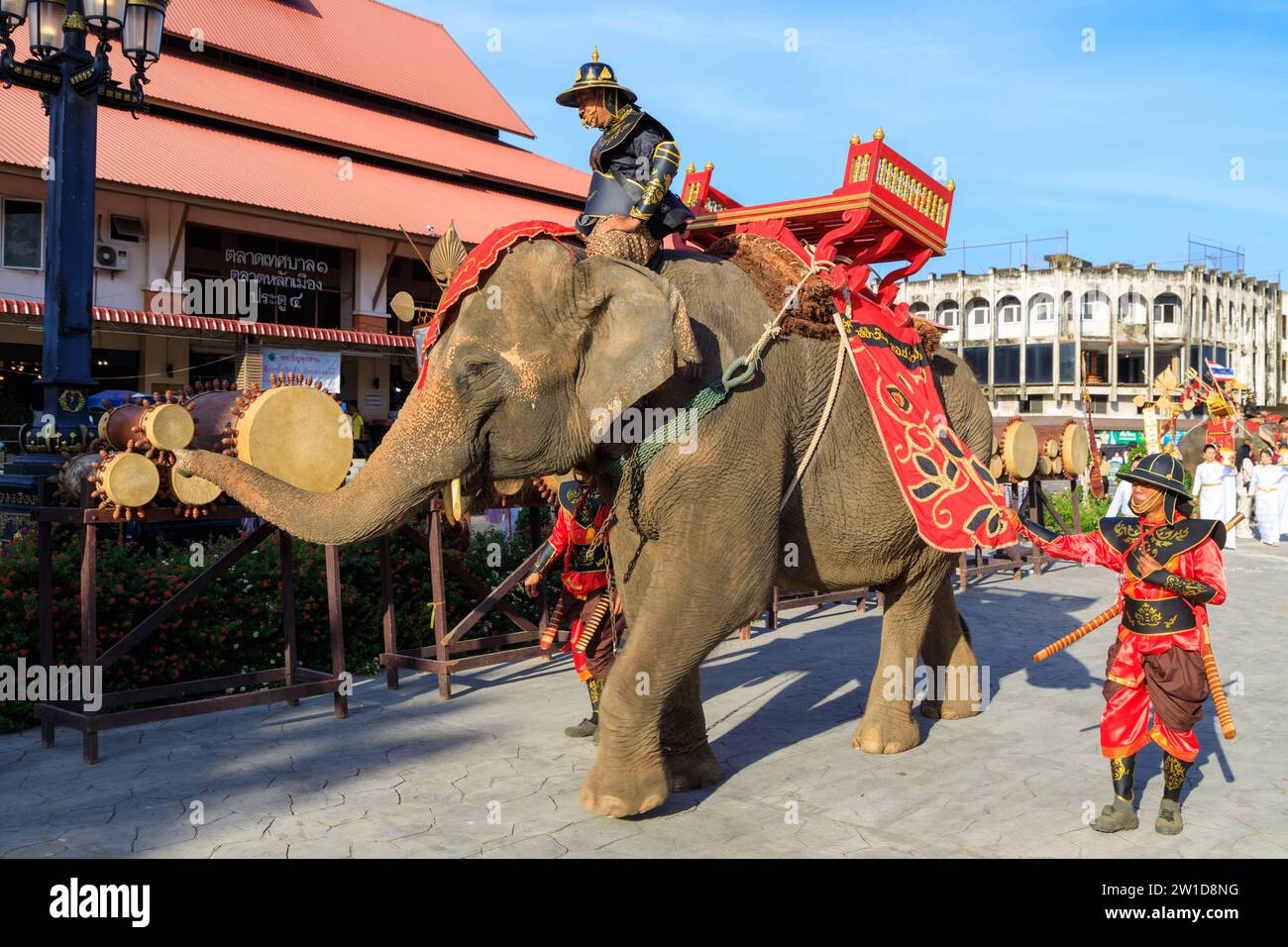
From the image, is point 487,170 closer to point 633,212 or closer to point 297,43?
point 297,43

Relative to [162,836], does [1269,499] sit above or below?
above

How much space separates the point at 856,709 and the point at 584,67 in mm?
4096

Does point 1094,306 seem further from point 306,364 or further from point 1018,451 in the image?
point 1018,451

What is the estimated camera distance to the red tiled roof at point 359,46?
2511 centimetres

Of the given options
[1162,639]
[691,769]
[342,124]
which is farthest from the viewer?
[342,124]

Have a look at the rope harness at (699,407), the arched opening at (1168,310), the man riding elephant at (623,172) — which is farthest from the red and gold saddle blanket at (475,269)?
the arched opening at (1168,310)

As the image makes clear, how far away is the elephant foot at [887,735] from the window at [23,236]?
18.5 m

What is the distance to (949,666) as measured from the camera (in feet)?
21.3

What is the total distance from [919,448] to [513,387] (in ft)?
7.21

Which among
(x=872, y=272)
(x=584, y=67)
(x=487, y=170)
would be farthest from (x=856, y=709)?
(x=487, y=170)

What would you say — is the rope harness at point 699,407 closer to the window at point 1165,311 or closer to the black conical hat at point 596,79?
the black conical hat at point 596,79

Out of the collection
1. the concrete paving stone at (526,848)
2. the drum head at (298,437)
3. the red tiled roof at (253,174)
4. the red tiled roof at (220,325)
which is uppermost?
the red tiled roof at (253,174)

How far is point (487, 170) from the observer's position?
2712 cm

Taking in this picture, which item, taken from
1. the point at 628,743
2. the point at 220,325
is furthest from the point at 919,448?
the point at 220,325
